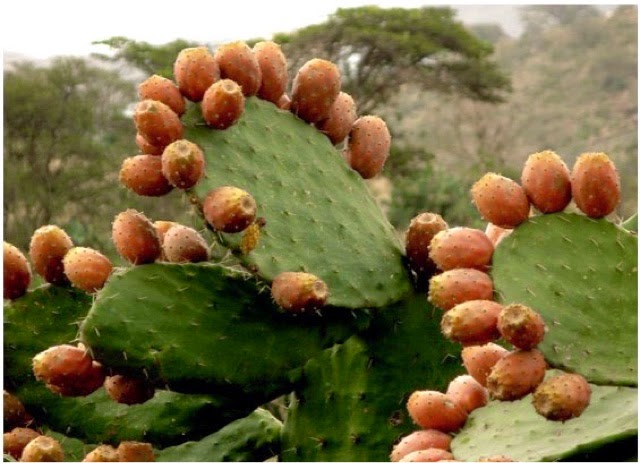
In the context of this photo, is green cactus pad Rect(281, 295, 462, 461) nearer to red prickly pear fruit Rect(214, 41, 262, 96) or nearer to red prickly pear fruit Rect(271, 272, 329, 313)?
red prickly pear fruit Rect(271, 272, 329, 313)

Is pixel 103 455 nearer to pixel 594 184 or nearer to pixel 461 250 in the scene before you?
pixel 461 250

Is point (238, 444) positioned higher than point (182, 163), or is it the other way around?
point (182, 163)

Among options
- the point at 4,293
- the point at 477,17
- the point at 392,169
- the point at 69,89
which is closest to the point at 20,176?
the point at 69,89

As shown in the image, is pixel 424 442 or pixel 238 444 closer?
pixel 424 442

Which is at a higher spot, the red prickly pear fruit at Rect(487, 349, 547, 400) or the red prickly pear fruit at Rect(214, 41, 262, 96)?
the red prickly pear fruit at Rect(214, 41, 262, 96)

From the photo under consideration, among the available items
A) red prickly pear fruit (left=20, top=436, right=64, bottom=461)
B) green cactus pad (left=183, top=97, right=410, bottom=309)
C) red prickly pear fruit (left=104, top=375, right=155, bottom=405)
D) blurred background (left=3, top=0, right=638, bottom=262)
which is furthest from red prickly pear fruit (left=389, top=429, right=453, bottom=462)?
blurred background (left=3, top=0, right=638, bottom=262)

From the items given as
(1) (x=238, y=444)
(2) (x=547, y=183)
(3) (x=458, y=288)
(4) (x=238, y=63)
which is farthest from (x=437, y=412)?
(4) (x=238, y=63)

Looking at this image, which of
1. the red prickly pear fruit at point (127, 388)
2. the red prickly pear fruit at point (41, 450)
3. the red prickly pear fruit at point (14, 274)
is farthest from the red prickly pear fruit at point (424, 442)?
the red prickly pear fruit at point (14, 274)
